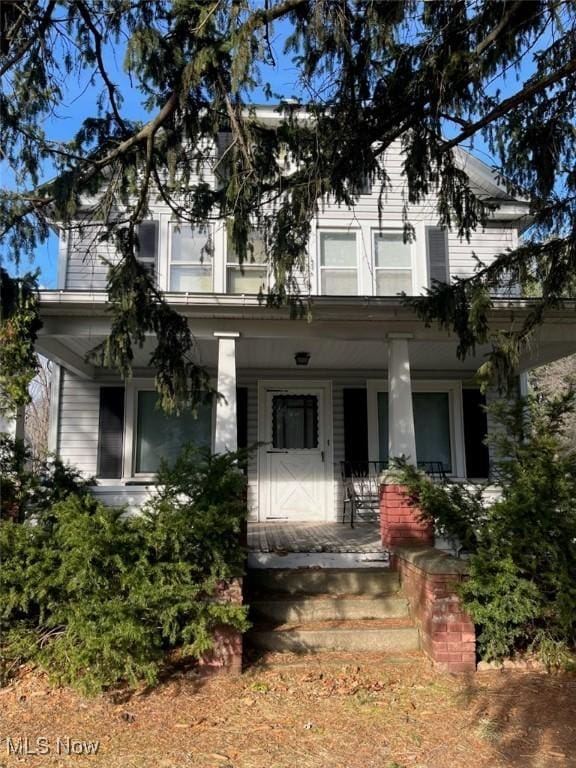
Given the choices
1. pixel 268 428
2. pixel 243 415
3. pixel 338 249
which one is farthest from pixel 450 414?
pixel 243 415

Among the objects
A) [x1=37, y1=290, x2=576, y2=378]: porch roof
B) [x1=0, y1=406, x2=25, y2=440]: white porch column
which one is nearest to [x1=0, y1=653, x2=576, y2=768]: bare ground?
[x1=0, y1=406, x2=25, y2=440]: white porch column

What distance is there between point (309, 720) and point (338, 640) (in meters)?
1.09

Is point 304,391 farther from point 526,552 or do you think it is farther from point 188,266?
point 526,552

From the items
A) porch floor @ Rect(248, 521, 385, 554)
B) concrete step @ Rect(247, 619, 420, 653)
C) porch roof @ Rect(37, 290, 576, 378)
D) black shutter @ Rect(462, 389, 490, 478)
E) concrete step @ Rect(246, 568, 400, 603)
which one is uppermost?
porch roof @ Rect(37, 290, 576, 378)

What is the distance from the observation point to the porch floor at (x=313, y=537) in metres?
6.27

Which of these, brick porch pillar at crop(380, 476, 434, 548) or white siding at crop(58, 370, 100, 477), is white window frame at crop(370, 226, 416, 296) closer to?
brick porch pillar at crop(380, 476, 434, 548)

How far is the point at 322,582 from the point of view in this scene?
5371 millimetres

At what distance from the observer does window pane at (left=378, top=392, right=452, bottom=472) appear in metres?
9.38

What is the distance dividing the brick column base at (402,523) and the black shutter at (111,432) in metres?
4.63

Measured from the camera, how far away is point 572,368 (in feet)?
77.8

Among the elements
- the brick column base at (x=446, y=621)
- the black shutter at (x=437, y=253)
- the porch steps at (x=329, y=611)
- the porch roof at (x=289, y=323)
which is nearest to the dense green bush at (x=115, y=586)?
the porch steps at (x=329, y=611)

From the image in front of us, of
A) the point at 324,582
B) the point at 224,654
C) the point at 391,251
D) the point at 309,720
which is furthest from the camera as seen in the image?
the point at 391,251

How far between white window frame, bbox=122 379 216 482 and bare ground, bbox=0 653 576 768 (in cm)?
→ 479

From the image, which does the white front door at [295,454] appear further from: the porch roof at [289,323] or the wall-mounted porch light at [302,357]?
the porch roof at [289,323]
